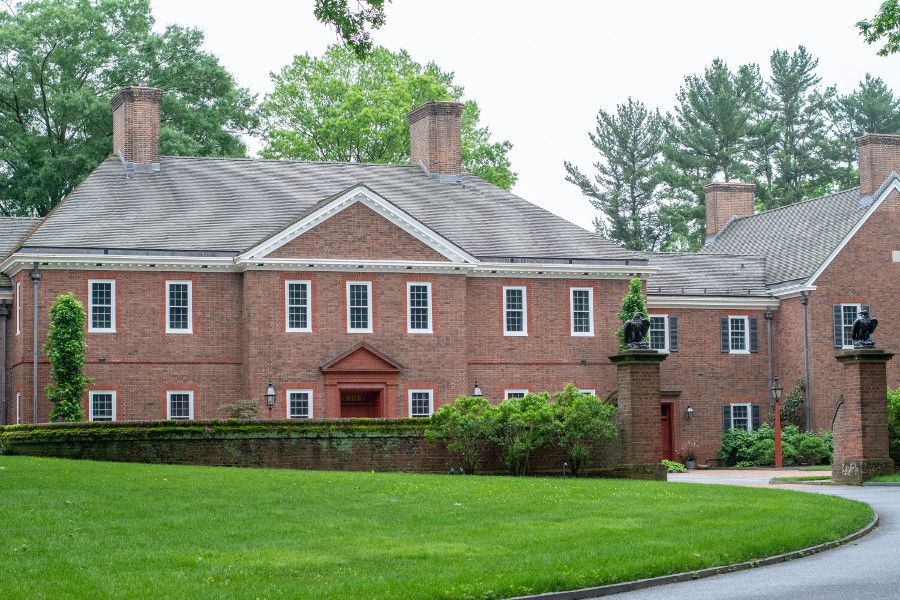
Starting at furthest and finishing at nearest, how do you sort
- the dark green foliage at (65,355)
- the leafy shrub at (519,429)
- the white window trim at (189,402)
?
1. the white window trim at (189,402)
2. the dark green foliage at (65,355)
3. the leafy shrub at (519,429)

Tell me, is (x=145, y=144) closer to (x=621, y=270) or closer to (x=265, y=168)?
(x=265, y=168)

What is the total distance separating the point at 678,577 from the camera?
1612 cm

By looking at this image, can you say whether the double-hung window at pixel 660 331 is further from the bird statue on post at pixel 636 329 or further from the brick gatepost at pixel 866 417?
the bird statue on post at pixel 636 329

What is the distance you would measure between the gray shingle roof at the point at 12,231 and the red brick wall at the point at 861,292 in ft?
85.3

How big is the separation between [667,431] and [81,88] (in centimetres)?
2749

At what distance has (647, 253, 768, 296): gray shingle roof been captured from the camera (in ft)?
160

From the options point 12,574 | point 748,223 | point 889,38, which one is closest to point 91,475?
point 12,574

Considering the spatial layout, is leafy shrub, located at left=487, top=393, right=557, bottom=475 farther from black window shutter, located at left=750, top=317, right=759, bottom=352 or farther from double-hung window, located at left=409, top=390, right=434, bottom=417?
black window shutter, located at left=750, top=317, right=759, bottom=352

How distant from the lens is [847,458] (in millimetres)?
32438

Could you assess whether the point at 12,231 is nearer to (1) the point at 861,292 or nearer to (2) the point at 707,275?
(2) the point at 707,275

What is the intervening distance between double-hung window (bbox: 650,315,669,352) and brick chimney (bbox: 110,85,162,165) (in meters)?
17.3

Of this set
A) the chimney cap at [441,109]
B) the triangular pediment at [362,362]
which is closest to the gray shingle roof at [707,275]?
the chimney cap at [441,109]

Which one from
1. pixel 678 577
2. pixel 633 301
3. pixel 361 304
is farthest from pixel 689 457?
pixel 678 577

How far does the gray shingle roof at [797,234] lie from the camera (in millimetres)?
48531
